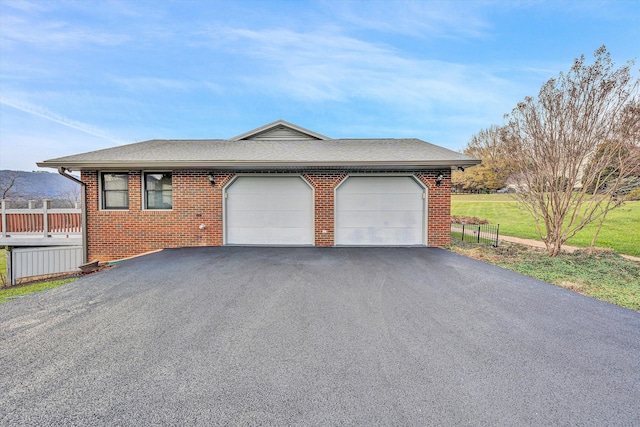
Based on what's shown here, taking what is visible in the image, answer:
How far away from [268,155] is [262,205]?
1.78 metres

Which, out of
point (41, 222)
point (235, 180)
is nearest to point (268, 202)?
point (235, 180)

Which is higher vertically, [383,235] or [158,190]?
[158,190]

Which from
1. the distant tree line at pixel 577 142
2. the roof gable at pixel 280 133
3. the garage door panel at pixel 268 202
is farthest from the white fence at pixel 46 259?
the distant tree line at pixel 577 142

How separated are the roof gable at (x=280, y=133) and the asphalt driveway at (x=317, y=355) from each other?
8149 millimetres

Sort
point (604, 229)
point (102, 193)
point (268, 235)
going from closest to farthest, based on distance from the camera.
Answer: point (102, 193) < point (268, 235) < point (604, 229)

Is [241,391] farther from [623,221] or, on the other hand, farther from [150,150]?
[623,221]

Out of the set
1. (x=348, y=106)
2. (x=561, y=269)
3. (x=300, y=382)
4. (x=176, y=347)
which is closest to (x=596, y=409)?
(x=300, y=382)

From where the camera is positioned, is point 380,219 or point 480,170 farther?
point 480,170

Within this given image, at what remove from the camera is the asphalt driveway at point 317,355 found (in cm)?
204

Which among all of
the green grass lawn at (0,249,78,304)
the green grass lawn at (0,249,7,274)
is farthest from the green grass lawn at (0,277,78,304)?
the green grass lawn at (0,249,7,274)

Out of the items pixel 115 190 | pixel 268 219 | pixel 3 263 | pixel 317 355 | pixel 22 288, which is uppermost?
pixel 115 190

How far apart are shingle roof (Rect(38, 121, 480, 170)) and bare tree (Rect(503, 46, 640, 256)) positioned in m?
1.77

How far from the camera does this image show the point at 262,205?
8.92 meters

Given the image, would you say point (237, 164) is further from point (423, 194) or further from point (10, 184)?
point (10, 184)
